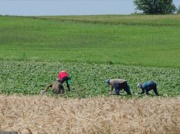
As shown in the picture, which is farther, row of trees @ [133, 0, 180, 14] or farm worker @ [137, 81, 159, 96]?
row of trees @ [133, 0, 180, 14]

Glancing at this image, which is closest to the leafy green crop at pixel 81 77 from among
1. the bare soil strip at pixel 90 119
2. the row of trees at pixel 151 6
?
the bare soil strip at pixel 90 119

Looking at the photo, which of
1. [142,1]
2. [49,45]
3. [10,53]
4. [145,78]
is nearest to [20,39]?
[49,45]

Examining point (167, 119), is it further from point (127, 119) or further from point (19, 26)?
point (19, 26)

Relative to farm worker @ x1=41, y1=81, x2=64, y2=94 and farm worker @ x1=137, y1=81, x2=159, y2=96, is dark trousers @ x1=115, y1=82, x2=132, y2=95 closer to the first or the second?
farm worker @ x1=137, y1=81, x2=159, y2=96

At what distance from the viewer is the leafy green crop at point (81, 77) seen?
2589cm

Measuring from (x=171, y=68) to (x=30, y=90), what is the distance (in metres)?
13.4

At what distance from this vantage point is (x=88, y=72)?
32438 mm

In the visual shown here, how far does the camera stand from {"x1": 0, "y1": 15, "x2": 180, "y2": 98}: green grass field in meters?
28.9

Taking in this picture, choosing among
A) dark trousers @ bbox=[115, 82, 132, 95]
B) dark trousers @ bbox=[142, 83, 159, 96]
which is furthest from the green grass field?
dark trousers @ bbox=[115, 82, 132, 95]

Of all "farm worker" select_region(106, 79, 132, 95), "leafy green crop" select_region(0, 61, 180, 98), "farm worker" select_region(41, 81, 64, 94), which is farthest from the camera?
"leafy green crop" select_region(0, 61, 180, 98)

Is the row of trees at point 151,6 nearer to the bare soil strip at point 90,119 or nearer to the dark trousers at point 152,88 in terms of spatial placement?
the dark trousers at point 152,88

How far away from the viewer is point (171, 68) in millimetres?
37062

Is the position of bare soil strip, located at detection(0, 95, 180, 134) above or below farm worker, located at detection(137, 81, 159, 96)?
above

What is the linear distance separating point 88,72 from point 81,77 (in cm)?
201
